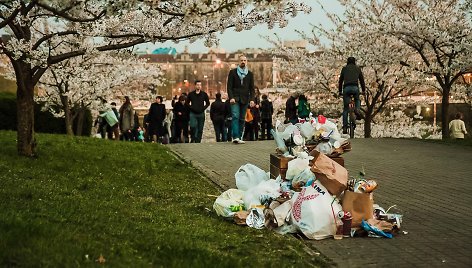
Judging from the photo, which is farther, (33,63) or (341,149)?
(33,63)

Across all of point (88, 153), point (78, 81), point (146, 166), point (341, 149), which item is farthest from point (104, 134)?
point (341, 149)

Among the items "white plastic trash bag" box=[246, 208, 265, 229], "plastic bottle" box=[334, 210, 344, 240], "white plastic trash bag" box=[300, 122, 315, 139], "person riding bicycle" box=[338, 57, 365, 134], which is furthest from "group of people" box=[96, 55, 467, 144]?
"plastic bottle" box=[334, 210, 344, 240]

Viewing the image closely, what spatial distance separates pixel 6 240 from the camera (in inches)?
214

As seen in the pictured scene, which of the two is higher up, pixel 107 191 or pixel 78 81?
pixel 78 81

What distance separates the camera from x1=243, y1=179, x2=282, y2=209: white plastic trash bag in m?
7.56

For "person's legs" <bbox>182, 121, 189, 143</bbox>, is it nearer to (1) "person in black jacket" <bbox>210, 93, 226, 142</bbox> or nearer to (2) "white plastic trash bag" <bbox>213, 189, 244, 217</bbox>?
(1) "person in black jacket" <bbox>210, 93, 226, 142</bbox>

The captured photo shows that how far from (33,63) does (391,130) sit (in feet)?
92.4

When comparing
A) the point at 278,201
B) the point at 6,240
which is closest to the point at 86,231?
the point at 6,240

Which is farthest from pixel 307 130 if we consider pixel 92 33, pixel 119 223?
pixel 92 33

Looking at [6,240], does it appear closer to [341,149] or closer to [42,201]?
[42,201]

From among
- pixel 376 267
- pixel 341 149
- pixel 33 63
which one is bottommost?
pixel 376 267

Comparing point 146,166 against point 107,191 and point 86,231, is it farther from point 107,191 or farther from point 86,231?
point 86,231

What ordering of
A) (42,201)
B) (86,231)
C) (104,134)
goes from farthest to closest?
(104,134)
(42,201)
(86,231)

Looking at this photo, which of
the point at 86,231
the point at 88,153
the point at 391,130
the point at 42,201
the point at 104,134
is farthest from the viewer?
the point at 391,130
